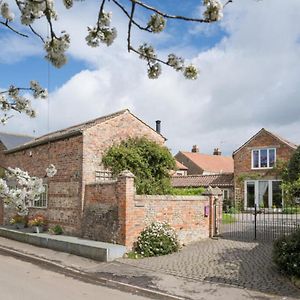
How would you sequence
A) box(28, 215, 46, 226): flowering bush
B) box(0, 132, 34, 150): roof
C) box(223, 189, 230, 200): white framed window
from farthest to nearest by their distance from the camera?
box(223, 189, 230, 200): white framed window < box(0, 132, 34, 150): roof < box(28, 215, 46, 226): flowering bush

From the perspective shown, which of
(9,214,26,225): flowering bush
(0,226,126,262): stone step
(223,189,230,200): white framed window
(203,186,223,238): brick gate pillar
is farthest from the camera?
(223,189,230,200): white framed window

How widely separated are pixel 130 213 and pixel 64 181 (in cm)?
506

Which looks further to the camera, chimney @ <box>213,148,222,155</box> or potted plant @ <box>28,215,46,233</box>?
chimney @ <box>213,148,222,155</box>

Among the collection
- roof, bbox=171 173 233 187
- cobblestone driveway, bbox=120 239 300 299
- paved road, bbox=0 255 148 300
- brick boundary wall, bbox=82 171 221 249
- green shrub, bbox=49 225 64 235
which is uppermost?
roof, bbox=171 173 233 187

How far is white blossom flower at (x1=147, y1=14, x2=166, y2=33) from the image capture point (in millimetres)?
3832

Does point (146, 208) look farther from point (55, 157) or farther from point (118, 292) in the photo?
point (55, 157)

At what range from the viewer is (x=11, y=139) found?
2783cm

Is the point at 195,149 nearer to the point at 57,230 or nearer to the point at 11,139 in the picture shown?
the point at 11,139

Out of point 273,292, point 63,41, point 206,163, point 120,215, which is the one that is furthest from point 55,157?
point 206,163

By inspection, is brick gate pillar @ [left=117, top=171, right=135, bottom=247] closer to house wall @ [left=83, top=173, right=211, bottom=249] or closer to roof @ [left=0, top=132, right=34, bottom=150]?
house wall @ [left=83, top=173, right=211, bottom=249]

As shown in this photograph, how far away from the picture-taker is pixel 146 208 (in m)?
15.1

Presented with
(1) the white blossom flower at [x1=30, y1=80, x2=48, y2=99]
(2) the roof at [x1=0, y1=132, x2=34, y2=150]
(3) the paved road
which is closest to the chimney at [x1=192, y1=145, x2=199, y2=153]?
(2) the roof at [x1=0, y1=132, x2=34, y2=150]

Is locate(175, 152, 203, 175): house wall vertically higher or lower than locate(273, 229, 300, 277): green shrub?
higher

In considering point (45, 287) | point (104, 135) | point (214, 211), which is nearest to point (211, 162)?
point (214, 211)
